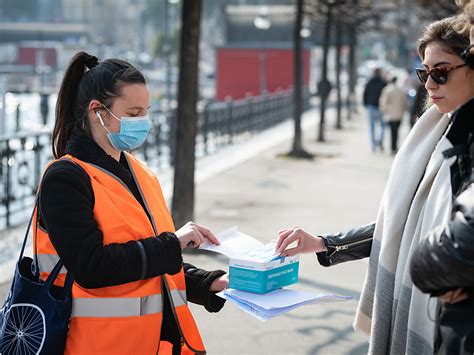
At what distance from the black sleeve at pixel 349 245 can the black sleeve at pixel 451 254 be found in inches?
41.8

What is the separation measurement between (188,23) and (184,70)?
0.48 m

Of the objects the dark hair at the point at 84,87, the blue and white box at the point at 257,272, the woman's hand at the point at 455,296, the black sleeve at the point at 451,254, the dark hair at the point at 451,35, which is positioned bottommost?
the blue and white box at the point at 257,272

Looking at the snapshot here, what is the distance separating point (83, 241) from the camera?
9.26 ft

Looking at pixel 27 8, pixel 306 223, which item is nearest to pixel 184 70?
pixel 306 223

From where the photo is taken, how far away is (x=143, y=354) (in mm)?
2998

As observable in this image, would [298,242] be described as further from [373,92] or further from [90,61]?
[373,92]

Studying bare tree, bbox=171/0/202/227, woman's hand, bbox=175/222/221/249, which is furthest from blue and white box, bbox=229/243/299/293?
bare tree, bbox=171/0/202/227

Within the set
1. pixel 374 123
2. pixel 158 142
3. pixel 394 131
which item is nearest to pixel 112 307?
pixel 158 142

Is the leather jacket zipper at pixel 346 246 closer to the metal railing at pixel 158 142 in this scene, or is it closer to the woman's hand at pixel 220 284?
the woman's hand at pixel 220 284

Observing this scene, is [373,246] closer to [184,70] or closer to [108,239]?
[108,239]

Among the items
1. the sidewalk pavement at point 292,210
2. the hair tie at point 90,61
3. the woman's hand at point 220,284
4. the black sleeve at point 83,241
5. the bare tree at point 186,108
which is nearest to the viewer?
the black sleeve at point 83,241

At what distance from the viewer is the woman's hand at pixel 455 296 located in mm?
2365

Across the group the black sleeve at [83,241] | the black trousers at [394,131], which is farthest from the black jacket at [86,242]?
the black trousers at [394,131]

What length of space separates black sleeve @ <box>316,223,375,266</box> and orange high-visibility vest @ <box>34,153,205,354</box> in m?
0.73
